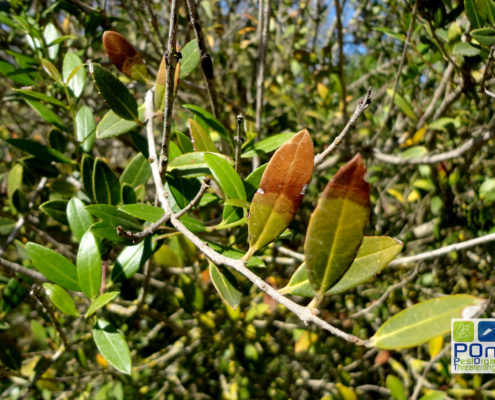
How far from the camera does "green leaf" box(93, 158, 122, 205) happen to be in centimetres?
79

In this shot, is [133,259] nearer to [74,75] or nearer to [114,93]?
[114,93]

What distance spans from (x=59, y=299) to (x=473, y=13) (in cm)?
111

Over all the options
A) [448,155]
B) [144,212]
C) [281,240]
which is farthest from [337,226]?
[448,155]

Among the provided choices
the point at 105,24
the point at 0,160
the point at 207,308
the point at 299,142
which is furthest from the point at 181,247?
the point at 0,160

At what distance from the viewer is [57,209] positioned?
2.79 ft

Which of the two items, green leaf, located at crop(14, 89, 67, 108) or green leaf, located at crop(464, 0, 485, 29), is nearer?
green leaf, located at crop(14, 89, 67, 108)

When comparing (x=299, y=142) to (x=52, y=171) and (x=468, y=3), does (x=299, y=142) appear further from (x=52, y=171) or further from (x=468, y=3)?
(x=52, y=171)

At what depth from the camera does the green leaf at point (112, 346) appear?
633 millimetres

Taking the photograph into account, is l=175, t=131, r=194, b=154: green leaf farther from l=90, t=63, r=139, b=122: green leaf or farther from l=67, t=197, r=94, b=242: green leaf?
l=67, t=197, r=94, b=242: green leaf

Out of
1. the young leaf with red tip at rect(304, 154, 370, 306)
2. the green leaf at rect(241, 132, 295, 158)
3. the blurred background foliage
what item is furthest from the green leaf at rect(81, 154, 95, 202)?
the young leaf with red tip at rect(304, 154, 370, 306)

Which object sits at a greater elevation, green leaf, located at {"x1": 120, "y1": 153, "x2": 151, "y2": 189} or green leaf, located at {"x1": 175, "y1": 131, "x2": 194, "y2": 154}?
green leaf, located at {"x1": 175, "y1": 131, "x2": 194, "y2": 154}

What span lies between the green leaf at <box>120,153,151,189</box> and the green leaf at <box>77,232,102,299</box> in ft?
0.82

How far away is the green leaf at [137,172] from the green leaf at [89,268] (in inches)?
9.9

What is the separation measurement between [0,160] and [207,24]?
5.73 ft
